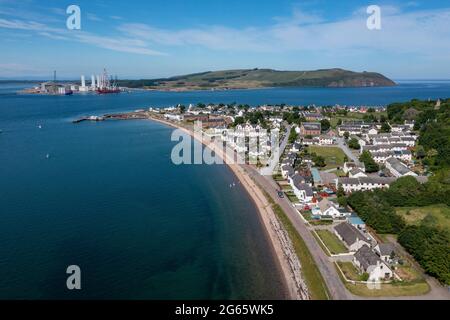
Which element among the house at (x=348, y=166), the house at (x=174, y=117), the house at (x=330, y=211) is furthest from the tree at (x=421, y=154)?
the house at (x=174, y=117)

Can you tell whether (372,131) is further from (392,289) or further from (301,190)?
(392,289)

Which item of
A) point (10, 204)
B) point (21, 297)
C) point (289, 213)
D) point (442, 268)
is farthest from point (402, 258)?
point (10, 204)

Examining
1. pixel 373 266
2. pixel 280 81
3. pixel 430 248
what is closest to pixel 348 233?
pixel 373 266

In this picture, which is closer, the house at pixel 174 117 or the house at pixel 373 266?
the house at pixel 373 266

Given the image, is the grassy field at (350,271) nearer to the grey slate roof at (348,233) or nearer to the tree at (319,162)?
the grey slate roof at (348,233)

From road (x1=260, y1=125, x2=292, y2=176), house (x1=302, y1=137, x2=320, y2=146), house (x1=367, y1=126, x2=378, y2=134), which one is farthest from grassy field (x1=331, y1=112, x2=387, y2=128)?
road (x1=260, y1=125, x2=292, y2=176)
